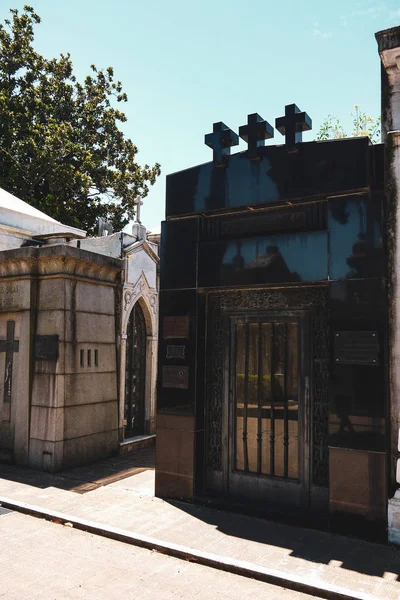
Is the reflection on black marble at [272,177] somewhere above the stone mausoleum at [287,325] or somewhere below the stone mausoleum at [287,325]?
above

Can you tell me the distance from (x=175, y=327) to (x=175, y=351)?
376 millimetres

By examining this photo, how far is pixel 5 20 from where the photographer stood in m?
22.6

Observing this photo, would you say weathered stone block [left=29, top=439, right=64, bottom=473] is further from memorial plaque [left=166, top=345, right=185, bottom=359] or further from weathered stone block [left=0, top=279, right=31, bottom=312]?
memorial plaque [left=166, top=345, right=185, bottom=359]

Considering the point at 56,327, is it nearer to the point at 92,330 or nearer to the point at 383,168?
the point at 92,330

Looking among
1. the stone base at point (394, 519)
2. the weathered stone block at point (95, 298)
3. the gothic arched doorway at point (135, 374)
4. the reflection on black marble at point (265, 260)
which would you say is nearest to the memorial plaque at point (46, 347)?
the weathered stone block at point (95, 298)

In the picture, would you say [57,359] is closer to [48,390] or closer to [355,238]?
[48,390]

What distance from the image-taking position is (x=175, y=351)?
25.5 feet

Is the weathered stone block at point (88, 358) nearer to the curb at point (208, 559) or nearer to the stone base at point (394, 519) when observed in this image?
the curb at point (208, 559)

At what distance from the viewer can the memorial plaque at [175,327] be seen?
7.72 m

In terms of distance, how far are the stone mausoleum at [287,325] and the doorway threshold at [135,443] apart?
9.42 feet

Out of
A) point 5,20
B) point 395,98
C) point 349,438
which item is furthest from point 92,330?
point 5,20

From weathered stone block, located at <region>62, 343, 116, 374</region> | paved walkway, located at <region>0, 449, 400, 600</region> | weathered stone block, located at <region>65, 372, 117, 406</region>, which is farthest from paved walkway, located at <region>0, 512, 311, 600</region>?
weathered stone block, located at <region>62, 343, 116, 374</region>

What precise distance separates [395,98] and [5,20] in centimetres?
2214

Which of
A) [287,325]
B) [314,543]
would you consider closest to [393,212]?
[287,325]
